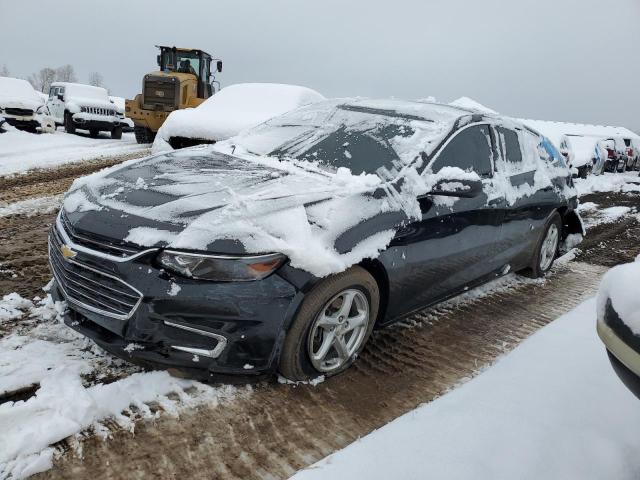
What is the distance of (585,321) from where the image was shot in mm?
3713

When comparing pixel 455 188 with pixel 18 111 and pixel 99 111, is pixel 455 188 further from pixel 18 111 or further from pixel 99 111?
pixel 18 111

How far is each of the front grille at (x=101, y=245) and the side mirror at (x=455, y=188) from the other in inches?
72.0

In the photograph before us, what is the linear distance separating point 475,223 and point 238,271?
1.96 meters

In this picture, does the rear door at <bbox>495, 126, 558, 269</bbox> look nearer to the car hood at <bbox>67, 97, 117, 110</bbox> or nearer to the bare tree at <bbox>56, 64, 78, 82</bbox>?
the car hood at <bbox>67, 97, 117, 110</bbox>

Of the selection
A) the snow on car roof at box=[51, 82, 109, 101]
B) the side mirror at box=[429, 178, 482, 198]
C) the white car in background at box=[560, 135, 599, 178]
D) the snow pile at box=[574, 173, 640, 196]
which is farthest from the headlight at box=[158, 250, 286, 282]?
the snow on car roof at box=[51, 82, 109, 101]

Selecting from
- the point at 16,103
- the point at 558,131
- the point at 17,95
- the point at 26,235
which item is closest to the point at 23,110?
the point at 16,103

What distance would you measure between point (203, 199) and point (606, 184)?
13.4m

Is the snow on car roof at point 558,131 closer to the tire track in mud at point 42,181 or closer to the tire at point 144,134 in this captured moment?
the tire track in mud at point 42,181

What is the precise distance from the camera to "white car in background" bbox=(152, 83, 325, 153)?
769cm

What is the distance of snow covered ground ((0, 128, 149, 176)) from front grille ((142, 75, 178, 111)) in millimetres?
1232

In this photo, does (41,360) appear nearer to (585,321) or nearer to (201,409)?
(201,409)

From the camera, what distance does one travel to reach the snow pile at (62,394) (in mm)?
2043

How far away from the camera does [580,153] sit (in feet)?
42.8

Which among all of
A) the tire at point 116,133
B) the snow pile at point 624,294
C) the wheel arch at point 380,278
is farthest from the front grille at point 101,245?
the tire at point 116,133
